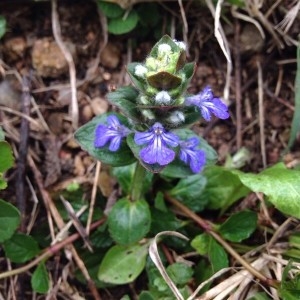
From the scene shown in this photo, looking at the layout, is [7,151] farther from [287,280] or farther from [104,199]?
[287,280]

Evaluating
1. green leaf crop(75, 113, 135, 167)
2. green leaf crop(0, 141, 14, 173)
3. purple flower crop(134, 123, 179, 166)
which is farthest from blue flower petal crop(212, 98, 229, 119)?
green leaf crop(0, 141, 14, 173)

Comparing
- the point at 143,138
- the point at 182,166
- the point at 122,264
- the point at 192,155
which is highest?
the point at 143,138

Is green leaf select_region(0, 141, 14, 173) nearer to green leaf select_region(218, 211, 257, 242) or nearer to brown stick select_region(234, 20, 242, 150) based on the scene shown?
green leaf select_region(218, 211, 257, 242)

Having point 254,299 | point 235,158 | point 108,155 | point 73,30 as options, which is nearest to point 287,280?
point 254,299

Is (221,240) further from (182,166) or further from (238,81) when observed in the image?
(238,81)

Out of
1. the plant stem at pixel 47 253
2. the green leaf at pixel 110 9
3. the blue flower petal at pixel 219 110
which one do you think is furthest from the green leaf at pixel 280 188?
the green leaf at pixel 110 9

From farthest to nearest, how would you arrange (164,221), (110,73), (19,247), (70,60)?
(110,73) < (70,60) < (164,221) < (19,247)

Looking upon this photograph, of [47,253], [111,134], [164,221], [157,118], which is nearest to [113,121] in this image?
[111,134]
